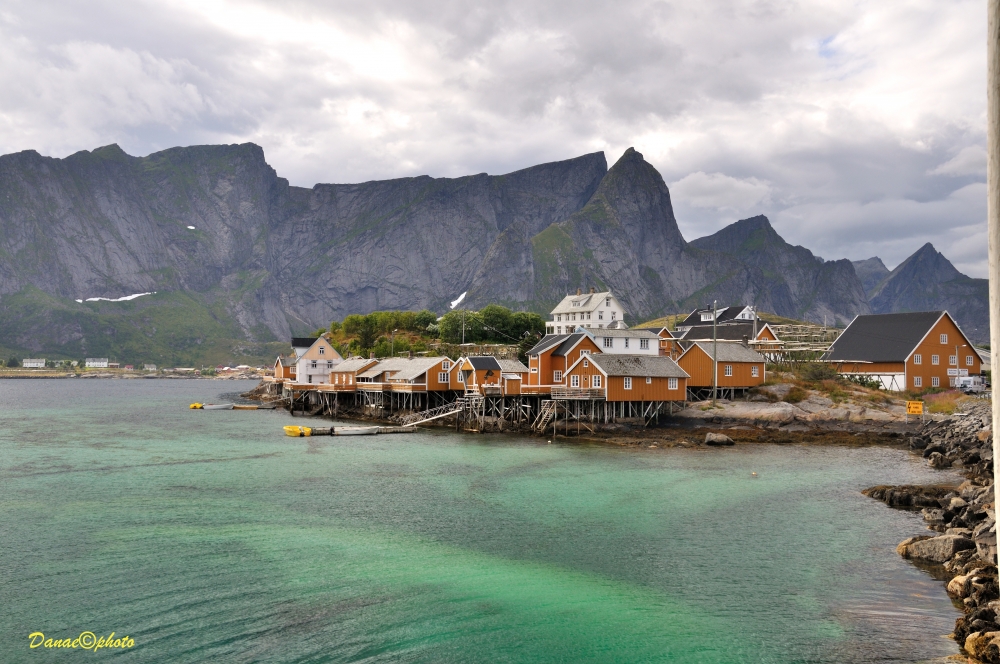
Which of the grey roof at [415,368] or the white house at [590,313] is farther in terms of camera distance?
the white house at [590,313]

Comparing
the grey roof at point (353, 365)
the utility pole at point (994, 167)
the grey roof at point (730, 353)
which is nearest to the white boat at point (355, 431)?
the grey roof at point (353, 365)

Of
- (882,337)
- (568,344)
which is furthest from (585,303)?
(568,344)

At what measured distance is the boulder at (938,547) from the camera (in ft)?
67.1

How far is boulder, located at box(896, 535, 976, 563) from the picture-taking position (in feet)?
67.1

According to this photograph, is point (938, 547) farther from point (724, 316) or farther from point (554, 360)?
point (724, 316)

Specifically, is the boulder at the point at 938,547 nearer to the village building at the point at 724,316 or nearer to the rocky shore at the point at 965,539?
the rocky shore at the point at 965,539

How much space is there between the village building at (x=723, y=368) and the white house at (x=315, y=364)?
46.2m

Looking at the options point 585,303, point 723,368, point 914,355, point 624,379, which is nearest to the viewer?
point 624,379

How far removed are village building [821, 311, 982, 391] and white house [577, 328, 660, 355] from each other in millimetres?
21498

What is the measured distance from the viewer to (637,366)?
188 feet

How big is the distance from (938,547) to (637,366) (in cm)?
3656

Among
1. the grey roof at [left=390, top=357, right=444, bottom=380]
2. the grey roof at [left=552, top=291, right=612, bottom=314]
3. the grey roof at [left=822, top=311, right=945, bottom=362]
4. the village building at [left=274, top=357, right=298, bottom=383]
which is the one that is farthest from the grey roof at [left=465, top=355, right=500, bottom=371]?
the grey roof at [left=552, top=291, right=612, bottom=314]

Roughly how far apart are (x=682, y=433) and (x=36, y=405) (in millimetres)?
86788

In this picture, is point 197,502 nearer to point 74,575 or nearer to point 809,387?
point 74,575
